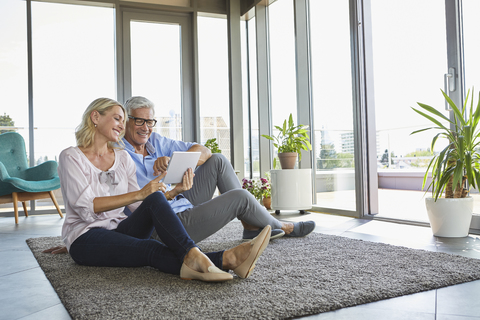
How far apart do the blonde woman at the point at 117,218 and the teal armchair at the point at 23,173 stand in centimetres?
261

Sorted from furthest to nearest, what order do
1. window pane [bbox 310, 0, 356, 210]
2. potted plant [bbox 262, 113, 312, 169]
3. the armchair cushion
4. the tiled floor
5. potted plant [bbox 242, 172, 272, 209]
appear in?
potted plant [bbox 242, 172, 272, 209] → the armchair cushion → potted plant [bbox 262, 113, 312, 169] → window pane [bbox 310, 0, 356, 210] → the tiled floor

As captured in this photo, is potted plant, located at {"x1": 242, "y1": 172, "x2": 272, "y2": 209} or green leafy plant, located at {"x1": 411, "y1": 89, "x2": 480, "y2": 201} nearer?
green leafy plant, located at {"x1": 411, "y1": 89, "x2": 480, "y2": 201}

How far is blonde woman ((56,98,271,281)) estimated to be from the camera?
1534 mm

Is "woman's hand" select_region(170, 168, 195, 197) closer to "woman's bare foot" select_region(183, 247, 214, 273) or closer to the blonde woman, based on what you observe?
the blonde woman

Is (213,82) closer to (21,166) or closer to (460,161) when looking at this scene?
(21,166)

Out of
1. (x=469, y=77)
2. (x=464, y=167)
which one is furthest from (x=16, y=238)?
(x=469, y=77)

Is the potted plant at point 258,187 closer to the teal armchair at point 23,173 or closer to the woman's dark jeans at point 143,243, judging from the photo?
the teal armchair at point 23,173

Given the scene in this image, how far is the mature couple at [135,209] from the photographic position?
5.07ft

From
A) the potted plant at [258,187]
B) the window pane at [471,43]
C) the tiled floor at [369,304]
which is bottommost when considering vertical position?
the tiled floor at [369,304]

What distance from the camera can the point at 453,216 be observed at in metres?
2.52

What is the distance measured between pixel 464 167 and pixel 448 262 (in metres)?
1.03

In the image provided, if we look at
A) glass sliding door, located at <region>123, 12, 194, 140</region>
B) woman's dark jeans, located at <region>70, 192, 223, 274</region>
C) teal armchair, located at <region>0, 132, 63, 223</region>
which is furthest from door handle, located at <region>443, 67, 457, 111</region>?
teal armchair, located at <region>0, 132, 63, 223</region>

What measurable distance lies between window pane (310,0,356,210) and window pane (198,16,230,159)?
1.52 metres

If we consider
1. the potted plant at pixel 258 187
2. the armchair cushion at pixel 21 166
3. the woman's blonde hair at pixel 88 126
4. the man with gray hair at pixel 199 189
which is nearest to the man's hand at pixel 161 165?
the man with gray hair at pixel 199 189
